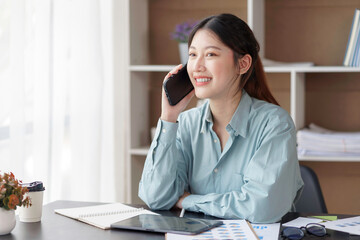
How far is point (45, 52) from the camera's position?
7.86 feet

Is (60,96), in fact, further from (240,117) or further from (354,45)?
(354,45)

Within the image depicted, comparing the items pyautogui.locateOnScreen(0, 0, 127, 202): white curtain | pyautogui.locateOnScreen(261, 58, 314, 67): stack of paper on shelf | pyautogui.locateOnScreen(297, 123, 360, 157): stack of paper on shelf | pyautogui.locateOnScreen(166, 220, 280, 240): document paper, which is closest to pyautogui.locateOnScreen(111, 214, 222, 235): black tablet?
pyautogui.locateOnScreen(166, 220, 280, 240): document paper

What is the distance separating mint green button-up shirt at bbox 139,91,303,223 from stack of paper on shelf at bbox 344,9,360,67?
98 cm

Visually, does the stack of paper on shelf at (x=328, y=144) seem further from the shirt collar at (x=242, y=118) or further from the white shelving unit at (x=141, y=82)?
the shirt collar at (x=242, y=118)

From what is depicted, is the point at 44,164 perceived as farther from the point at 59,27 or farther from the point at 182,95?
the point at 182,95

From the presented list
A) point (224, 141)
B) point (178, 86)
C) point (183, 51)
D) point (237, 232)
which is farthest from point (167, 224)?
point (183, 51)

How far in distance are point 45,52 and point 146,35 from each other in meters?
0.99

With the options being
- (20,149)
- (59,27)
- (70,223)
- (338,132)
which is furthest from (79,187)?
(338,132)

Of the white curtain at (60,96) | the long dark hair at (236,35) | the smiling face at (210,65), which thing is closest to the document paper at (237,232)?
the smiling face at (210,65)

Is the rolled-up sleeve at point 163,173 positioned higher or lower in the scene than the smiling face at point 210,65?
lower

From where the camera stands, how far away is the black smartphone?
6.48 feet

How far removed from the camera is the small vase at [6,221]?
1.50 metres

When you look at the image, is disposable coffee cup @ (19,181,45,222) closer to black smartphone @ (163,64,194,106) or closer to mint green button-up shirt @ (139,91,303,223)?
mint green button-up shirt @ (139,91,303,223)

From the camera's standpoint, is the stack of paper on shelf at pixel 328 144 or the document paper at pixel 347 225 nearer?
the document paper at pixel 347 225
